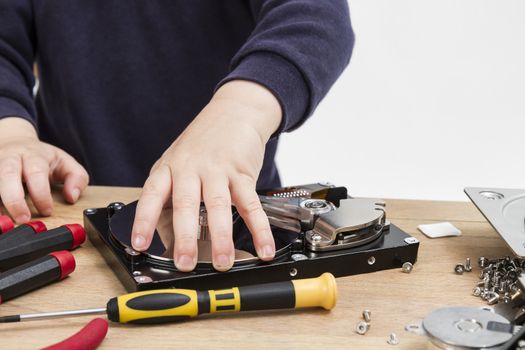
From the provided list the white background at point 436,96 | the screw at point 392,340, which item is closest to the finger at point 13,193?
the screw at point 392,340

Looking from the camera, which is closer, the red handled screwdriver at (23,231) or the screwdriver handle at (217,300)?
the screwdriver handle at (217,300)

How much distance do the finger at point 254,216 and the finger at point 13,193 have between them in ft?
0.86

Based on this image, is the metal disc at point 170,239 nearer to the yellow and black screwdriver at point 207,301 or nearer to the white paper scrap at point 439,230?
the yellow and black screwdriver at point 207,301

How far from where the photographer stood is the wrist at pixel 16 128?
0.93 meters

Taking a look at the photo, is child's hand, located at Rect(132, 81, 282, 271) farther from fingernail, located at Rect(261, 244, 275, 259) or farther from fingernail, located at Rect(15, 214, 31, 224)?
fingernail, located at Rect(15, 214, 31, 224)

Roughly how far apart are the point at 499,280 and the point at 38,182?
0.51m

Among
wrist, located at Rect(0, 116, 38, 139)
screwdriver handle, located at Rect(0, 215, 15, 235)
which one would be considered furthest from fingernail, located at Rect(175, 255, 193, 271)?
wrist, located at Rect(0, 116, 38, 139)

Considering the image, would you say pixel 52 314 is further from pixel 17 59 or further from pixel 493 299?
pixel 17 59

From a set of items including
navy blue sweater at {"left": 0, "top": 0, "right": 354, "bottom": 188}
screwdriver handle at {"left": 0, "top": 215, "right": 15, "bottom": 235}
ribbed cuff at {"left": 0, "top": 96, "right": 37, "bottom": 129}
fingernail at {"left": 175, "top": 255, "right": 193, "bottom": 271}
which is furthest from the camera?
navy blue sweater at {"left": 0, "top": 0, "right": 354, "bottom": 188}

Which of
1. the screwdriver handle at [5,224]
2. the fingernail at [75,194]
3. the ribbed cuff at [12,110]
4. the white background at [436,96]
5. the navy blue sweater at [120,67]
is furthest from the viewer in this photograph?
the white background at [436,96]

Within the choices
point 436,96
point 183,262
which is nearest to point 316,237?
point 183,262

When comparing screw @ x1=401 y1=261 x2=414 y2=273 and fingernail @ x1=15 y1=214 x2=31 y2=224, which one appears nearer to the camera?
screw @ x1=401 y1=261 x2=414 y2=273

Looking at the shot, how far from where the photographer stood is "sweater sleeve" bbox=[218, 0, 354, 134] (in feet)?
2.67

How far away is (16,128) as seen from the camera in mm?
939
